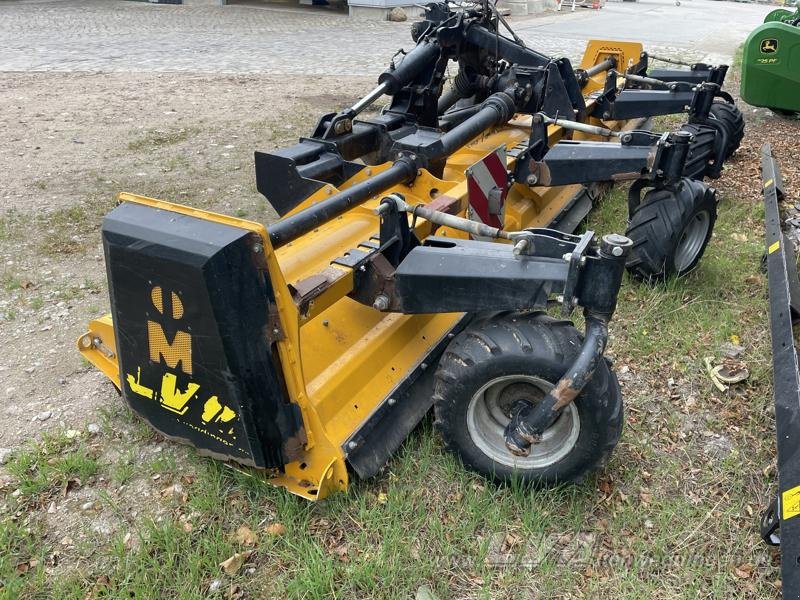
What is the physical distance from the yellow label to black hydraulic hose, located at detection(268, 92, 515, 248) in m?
2.04

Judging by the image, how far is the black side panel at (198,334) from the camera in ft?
7.19

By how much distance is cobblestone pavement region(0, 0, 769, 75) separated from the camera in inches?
472

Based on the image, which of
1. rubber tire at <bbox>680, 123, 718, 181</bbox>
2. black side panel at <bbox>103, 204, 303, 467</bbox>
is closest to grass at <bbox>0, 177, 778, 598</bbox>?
black side panel at <bbox>103, 204, 303, 467</bbox>

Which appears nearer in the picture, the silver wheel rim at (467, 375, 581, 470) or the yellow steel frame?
the yellow steel frame

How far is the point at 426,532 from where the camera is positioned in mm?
2580

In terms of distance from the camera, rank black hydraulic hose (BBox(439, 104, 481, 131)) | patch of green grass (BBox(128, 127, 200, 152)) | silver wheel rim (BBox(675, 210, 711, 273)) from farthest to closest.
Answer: patch of green grass (BBox(128, 127, 200, 152)), black hydraulic hose (BBox(439, 104, 481, 131)), silver wheel rim (BBox(675, 210, 711, 273))

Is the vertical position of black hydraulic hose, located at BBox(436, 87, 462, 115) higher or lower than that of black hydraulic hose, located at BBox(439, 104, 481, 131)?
higher

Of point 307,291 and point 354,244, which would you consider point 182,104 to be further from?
point 307,291

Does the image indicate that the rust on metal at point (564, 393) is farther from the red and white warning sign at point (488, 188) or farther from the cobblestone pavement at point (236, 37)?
the cobblestone pavement at point (236, 37)

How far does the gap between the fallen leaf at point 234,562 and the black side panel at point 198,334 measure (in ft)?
1.15

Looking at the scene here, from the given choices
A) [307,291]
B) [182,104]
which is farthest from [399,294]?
[182,104]

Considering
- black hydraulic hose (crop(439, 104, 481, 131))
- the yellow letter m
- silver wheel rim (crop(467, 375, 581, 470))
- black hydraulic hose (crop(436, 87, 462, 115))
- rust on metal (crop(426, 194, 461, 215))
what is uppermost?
black hydraulic hose (crop(436, 87, 462, 115))

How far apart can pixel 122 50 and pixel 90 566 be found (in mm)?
12930

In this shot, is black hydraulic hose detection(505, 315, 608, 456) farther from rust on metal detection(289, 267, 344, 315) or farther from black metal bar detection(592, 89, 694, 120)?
black metal bar detection(592, 89, 694, 120)
